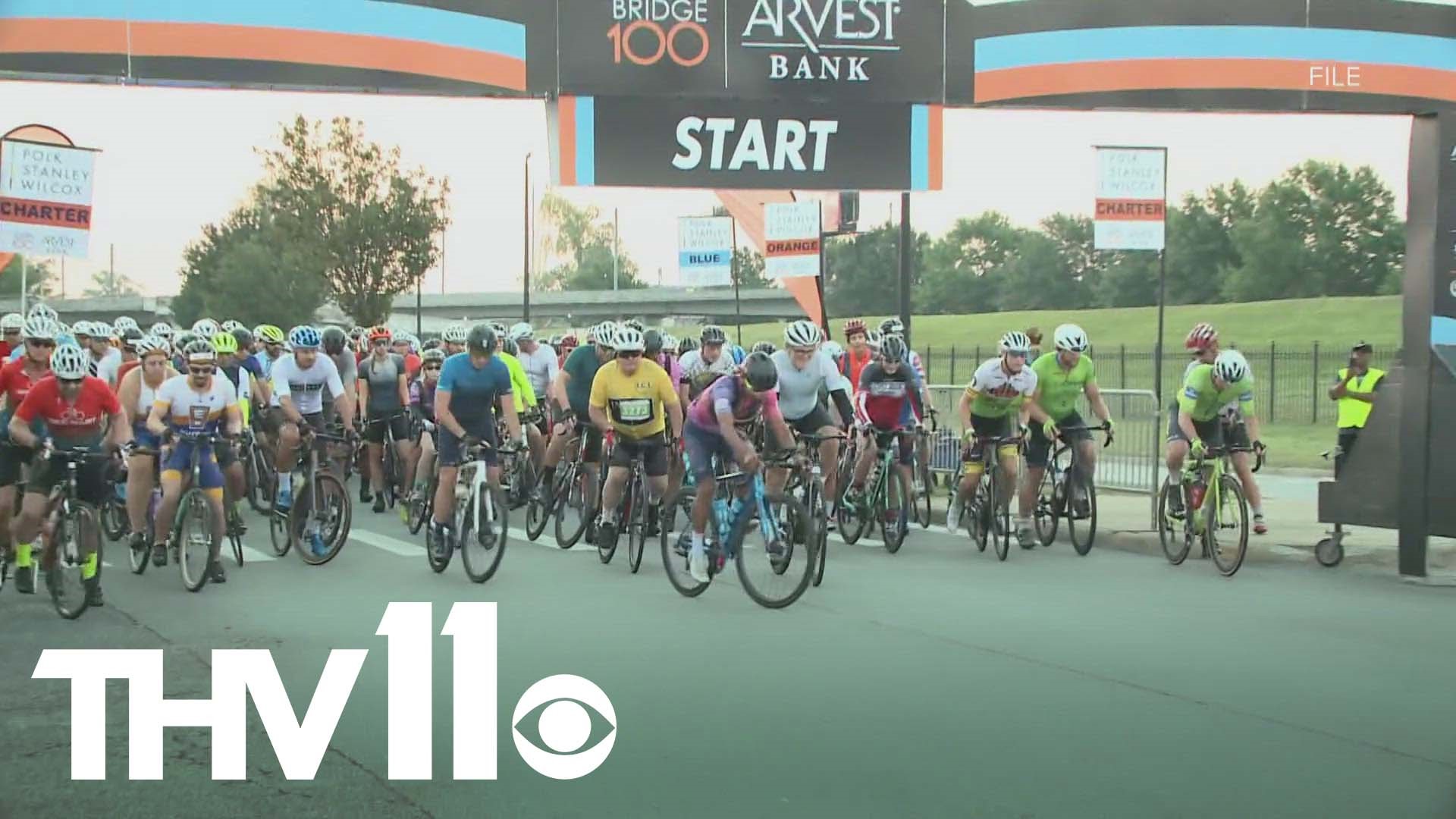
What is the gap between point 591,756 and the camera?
643cm

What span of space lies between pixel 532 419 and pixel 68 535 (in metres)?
8.18

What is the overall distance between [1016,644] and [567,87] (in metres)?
6.64

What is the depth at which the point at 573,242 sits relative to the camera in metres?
163

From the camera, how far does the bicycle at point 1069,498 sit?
45.5ft

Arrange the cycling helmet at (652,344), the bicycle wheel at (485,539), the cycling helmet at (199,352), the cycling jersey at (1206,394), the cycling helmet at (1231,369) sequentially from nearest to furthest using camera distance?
the cycling helmet at (199,352), the bicycle wheel at (485,539), the cycling helmet at (1231,369), the cycling jersey at (1206,394), the cycling helmet at (652,344)

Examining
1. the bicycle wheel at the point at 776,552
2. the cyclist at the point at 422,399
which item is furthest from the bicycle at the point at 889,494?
the cyclist at the point at 422,399

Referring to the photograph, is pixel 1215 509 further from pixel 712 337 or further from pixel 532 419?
pixel 532 419

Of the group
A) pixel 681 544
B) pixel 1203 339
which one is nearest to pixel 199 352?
pixel 681 544

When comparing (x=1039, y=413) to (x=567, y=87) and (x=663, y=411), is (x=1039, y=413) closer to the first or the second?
(x=663, y=411)

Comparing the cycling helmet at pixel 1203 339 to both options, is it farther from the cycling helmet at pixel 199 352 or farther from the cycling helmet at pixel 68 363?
the cycling helmet at pixel 68 363

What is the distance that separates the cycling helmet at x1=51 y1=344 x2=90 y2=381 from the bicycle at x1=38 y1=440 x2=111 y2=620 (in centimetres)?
44

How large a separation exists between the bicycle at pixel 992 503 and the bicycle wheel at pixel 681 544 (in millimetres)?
3384

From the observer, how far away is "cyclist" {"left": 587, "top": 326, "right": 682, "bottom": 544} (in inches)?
484

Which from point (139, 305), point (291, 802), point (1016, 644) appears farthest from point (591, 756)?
point (139, 305)
